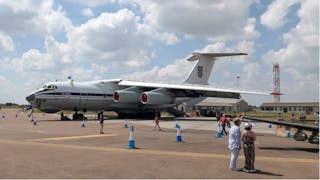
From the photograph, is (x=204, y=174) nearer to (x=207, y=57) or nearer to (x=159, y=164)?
(x=159, y=164)

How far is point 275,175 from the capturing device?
926 cm

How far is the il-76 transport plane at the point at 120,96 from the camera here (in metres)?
39.7

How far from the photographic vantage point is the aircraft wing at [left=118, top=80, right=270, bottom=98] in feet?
139

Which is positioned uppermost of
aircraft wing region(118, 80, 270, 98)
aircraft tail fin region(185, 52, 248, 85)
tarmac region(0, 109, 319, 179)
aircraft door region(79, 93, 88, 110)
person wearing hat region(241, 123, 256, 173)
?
aircraft tail fin region(185, 52, 248, 85)

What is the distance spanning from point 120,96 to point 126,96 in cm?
69

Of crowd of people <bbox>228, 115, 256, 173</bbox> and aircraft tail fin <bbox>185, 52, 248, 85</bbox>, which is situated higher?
aircraft tail fin <bbox>185, 52, 248, 85</bbox>

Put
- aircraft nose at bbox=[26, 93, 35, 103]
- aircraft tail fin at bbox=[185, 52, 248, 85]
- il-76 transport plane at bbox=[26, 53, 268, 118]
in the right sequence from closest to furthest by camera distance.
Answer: aircraft nose at bbox=[26, 93, 35, 103], il-76 transport plane at bbox=[26, 53, 268, 118], aircraft tail fin at bbox=[185, 52, 248, 85]

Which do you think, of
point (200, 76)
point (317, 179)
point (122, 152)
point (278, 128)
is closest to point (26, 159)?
point (122, 152)

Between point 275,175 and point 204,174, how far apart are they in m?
1.66

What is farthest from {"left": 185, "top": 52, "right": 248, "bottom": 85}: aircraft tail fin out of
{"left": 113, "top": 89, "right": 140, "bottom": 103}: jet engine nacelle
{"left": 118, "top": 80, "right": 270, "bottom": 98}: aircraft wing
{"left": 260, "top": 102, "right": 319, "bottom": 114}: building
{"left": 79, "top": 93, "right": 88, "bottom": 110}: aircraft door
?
{"left": 260, "top": 102, "right": 319, "bottom": 114}: building

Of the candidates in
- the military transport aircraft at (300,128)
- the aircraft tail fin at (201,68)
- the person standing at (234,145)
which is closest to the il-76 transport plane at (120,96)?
the aircraft tail fin at (201,68)

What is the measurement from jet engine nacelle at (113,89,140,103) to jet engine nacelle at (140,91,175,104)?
1.31 meters

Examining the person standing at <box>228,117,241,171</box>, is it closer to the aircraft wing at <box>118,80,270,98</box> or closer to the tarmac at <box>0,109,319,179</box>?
the tarmac at <box>0,109,319,179</box>

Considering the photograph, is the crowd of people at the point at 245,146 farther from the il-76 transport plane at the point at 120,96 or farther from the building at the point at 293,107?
the building at the point at 293,107
